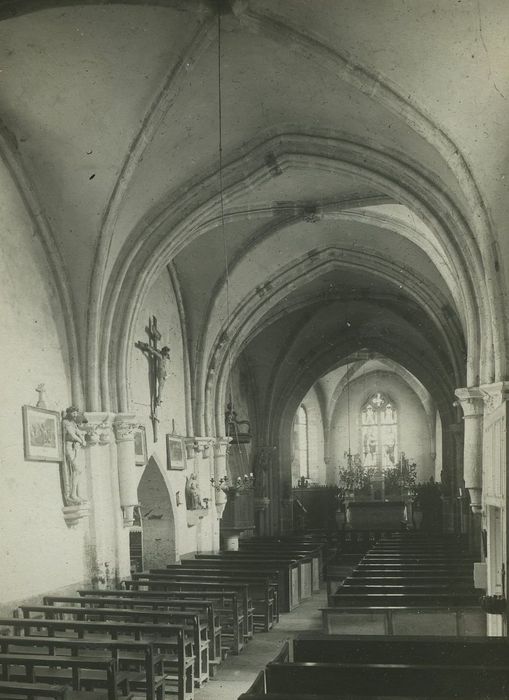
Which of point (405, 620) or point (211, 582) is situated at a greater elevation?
point (405, 620)

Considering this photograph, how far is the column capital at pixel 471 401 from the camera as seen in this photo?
1337cm

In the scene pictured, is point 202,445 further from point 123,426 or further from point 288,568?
point 123,426

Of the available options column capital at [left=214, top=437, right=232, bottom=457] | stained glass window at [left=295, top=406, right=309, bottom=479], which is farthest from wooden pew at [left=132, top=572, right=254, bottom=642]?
stained glass window at [left=295, top=406, right=309, bottom=479]

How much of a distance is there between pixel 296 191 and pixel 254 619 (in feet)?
27.2

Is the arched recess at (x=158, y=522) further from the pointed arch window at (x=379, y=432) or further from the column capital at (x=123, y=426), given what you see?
the pointed arch window at (x=379, y=432)

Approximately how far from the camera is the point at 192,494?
18.4 m

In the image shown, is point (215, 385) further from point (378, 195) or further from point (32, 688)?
point (32, 688)

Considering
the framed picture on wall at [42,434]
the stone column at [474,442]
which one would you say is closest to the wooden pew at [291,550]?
the stone column at [474,442]

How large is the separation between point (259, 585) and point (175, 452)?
4533 millimetres

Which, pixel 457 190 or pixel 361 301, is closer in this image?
pixel 457 190

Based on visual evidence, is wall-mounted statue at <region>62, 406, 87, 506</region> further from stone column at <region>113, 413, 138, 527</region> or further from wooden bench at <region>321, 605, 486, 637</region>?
wooden bench at <region>321, 605, 486, 637</region>

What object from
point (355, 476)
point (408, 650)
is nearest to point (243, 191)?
point (408, 650)

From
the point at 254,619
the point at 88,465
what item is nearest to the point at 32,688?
the point at 88,465

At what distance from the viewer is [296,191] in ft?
52.3
